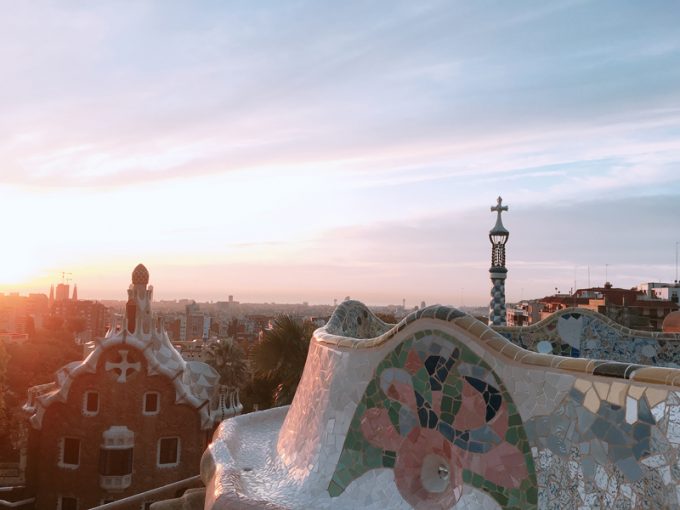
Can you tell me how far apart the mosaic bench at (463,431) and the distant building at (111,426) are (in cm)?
972

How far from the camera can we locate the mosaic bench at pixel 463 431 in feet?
14.4

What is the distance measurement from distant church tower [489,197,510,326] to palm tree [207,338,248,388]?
11.2 meters

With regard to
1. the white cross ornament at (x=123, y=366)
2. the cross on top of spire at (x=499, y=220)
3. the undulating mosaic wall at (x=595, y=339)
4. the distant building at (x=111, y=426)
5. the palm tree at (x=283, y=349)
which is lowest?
the distant building at (x=111, y=426)

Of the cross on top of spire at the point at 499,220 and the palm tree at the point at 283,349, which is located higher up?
the cross on top of spire at the point at 499,220

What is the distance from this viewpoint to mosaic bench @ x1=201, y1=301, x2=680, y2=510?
173 inches

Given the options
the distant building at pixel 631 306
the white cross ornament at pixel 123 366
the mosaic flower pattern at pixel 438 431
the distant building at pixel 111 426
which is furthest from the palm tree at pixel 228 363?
the distant building at pixel 631 306

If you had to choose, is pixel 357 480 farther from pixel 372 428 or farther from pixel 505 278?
pixel 505 278

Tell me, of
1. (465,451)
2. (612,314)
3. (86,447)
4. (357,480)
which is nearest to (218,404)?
(86,447)

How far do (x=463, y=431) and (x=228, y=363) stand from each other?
17755mm

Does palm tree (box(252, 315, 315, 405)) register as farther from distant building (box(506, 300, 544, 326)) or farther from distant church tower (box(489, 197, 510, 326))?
distant building (box(506, 300, 544, 326))

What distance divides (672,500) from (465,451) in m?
1.60

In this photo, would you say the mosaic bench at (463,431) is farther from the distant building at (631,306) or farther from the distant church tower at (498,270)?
the distant building at (631,306)

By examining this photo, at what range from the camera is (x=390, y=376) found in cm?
597

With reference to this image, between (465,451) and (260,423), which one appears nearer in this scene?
(465,451)
